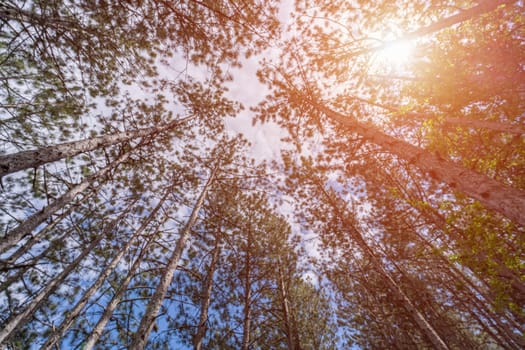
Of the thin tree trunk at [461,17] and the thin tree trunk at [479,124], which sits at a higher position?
the thin tree trunk at [461,17]

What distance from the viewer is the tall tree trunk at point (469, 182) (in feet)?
7.41

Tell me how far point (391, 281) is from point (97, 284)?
8816 millimetres

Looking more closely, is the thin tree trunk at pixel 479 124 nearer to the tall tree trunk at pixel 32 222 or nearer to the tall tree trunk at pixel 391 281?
the tall tree trunk at pixel 391 281

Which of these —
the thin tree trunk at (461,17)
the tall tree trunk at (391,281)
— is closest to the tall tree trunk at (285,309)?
the tall tree trunk at (391,281)

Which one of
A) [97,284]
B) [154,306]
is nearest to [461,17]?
[154,306]

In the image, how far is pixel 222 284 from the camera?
7.66 metres

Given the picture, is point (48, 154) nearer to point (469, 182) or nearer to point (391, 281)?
point (469, 182)

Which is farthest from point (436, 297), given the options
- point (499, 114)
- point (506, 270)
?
point (499, 114)

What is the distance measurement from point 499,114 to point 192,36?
707 centimetres

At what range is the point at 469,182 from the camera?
108 inches

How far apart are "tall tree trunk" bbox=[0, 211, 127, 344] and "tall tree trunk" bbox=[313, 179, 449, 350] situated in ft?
27.2

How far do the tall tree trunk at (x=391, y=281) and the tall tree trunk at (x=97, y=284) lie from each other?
6883 millimetres

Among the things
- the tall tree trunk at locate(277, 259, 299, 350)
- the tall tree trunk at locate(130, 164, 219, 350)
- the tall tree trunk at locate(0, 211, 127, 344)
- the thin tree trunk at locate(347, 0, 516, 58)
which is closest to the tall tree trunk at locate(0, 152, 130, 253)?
the tall tree trunk at locate(0, 211, 127, 344)

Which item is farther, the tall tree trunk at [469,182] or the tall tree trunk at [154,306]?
the tall tree trunk at [154,306]
